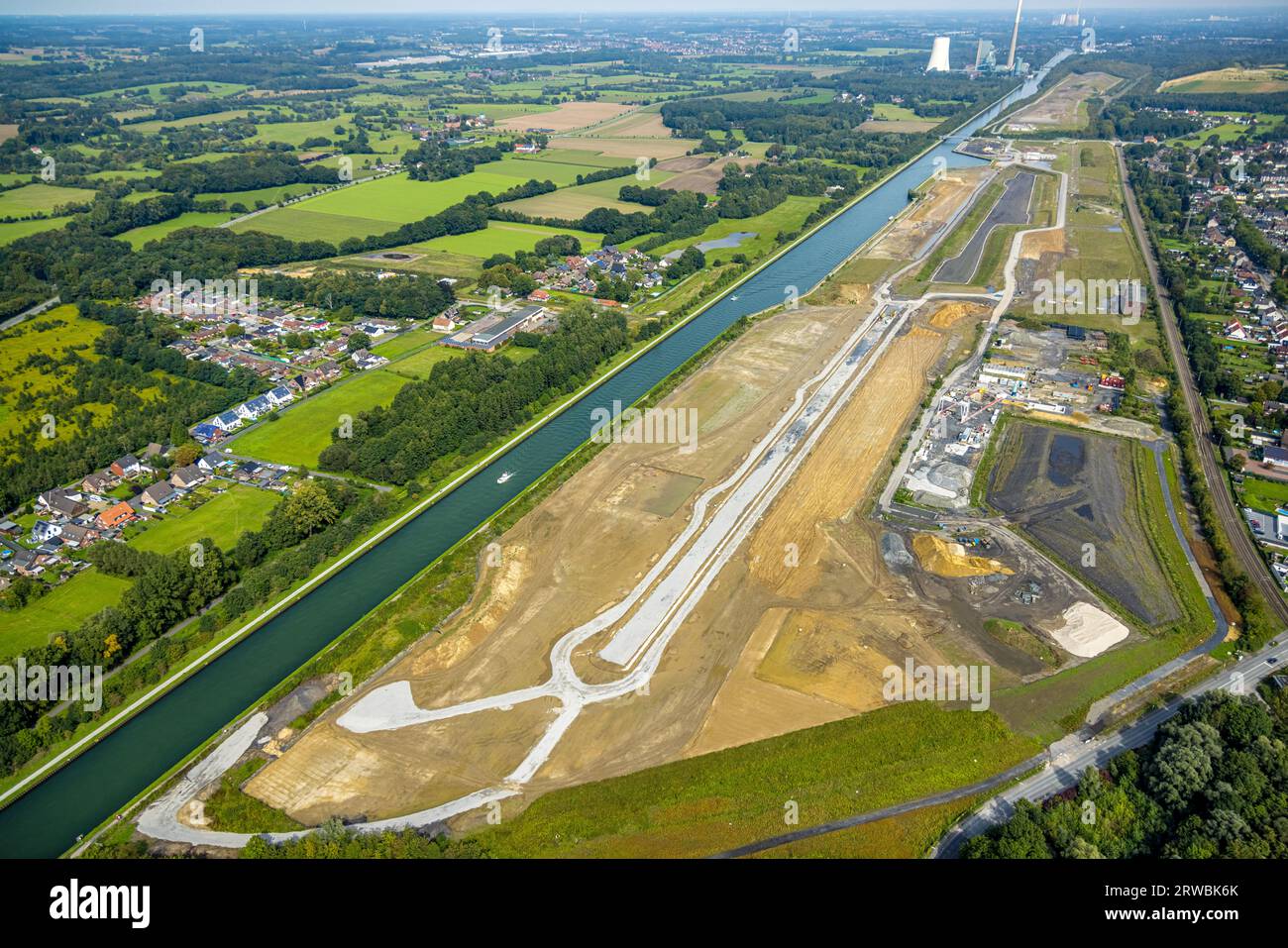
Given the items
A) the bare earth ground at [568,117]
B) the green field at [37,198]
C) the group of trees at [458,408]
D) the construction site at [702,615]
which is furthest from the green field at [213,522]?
the bare earth ground at [568,117]

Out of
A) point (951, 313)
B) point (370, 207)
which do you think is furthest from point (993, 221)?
point (370, 207)

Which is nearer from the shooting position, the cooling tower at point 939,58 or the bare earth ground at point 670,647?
the bare earth ground at point 670,647

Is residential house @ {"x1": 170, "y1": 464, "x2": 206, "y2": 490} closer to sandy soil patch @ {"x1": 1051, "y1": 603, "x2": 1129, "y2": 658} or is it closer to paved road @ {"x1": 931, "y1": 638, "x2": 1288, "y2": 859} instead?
paved road @ {"x1": 931, "y1": 638, "x2": 1288, "y2": 859}

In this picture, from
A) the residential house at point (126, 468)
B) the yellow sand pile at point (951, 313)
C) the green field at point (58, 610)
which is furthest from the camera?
the yellow sand pile at point (951, 313)

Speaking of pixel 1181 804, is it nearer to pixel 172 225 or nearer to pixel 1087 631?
pixel 1087 631

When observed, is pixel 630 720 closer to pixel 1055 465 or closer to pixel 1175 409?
pixel 1055 465

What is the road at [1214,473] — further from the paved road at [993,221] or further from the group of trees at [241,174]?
the group of trees at [241,174]
